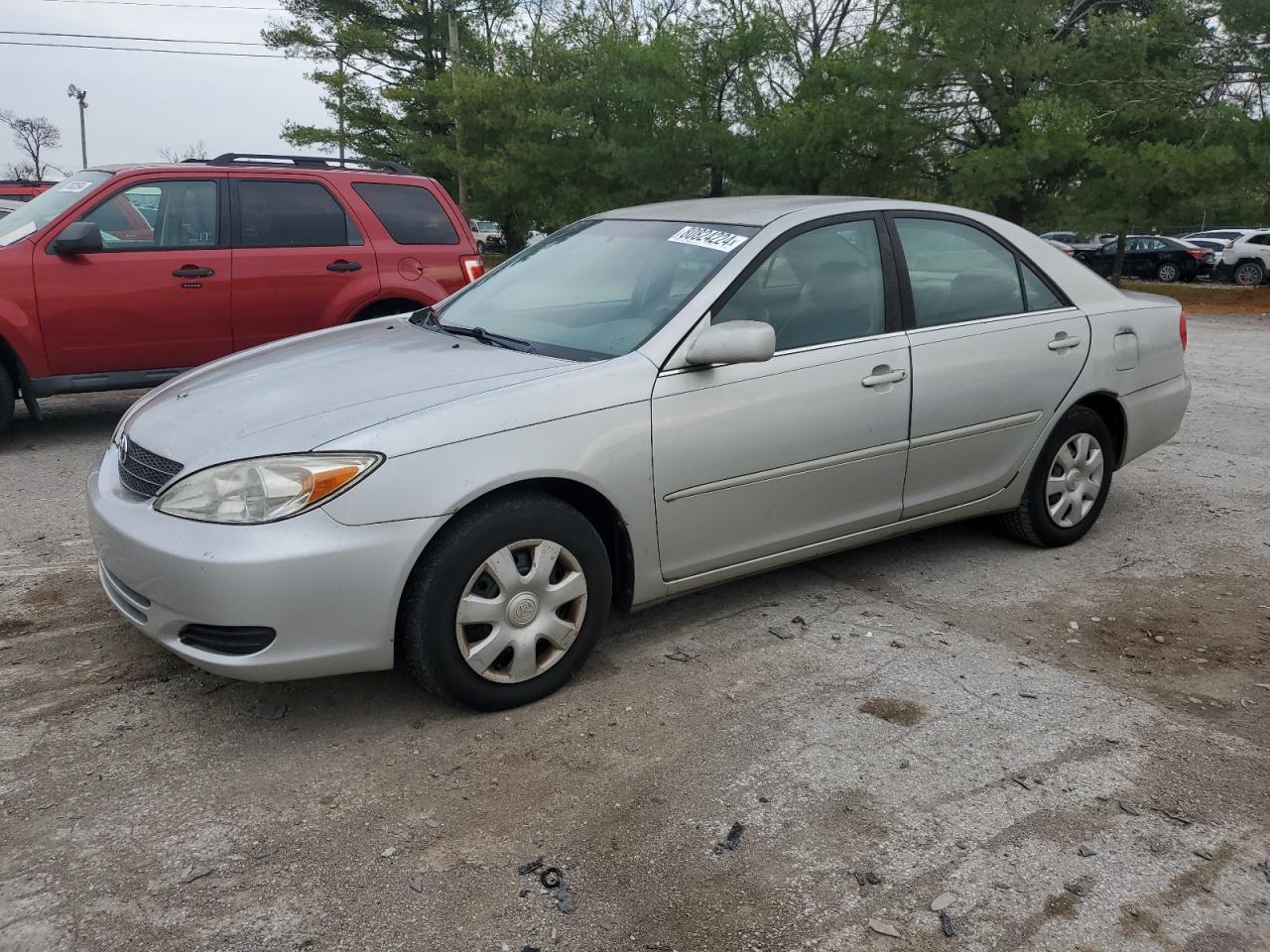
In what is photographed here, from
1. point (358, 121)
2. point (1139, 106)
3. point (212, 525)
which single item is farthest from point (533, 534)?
point (358, 121)

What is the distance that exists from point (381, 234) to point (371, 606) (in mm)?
5348

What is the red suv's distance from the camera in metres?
6.87

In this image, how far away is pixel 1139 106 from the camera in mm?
21578

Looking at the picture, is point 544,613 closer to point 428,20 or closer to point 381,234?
point 381,234

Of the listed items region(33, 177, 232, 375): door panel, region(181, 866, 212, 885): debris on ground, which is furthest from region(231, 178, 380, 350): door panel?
region(181, 866, 212, 885): debris on ground

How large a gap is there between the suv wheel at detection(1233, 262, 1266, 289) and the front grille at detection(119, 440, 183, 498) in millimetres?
30065

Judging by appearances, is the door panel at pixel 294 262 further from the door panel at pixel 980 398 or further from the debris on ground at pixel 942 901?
the debris on ground at pixel 942 901

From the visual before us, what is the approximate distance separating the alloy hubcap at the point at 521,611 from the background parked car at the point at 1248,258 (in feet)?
97.5

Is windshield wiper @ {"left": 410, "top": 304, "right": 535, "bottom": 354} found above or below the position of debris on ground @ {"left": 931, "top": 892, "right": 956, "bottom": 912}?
above

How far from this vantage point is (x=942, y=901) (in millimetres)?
2598

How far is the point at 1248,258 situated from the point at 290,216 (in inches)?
1091

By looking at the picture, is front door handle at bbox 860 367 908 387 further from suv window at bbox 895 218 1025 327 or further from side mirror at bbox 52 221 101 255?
side mirror at bbox 52 221 101 255

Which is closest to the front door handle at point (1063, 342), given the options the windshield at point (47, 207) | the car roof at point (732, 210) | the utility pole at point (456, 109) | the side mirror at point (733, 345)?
the car roof at point (732, 210)

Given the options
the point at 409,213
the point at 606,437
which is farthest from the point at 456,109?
the point at 606,437
